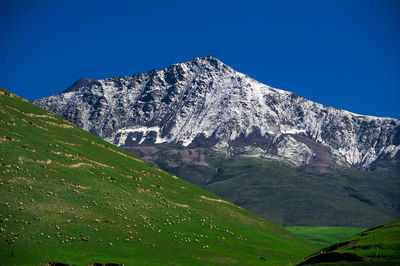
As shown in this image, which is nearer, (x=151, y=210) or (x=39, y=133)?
(x=151, y=210)

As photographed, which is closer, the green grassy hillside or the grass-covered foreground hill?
the green grassy hillside

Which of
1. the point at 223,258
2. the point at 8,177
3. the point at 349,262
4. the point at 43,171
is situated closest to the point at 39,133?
the point at 43,171

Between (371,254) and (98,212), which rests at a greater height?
(98,212)

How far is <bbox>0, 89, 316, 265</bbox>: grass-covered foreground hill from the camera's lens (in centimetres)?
7306

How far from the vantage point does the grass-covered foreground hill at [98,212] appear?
73062 millimetres

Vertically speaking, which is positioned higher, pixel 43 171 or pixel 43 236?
pixel 43 171

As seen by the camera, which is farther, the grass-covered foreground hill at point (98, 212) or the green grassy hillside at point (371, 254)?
the grass-covered foreground hill at point (98, 212)

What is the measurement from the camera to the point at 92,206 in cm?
8706

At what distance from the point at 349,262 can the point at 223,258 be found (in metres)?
37.4

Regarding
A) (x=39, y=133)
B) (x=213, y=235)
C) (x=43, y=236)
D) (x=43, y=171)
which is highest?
(x=39, y=133)

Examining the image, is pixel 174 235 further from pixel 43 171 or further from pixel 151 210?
pixel 43 171

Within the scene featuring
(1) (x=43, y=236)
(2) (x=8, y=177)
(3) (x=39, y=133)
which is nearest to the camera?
(1) (x=43, y=236)

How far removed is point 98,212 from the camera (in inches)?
3381

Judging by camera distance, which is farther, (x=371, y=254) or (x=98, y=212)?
(x=98, y=212)
